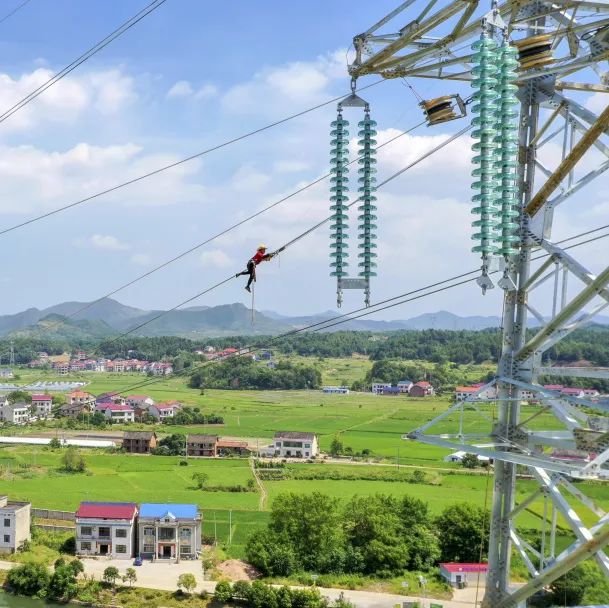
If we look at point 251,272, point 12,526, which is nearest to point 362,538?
point 12,526

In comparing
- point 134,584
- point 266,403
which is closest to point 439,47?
point 134,584

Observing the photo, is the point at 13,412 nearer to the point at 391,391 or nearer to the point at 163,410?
the point at 163,410

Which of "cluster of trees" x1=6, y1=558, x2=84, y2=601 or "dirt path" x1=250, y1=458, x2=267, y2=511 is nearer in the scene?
"cluster of trees" x1=6, y1=558, x2=84, y2=601

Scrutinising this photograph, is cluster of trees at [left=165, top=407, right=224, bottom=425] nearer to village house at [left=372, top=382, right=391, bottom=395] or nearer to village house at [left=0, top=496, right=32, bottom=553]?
village house at [left=372, top=382, right=391, bottom=395]

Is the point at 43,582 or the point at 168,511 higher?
the point at 168,511

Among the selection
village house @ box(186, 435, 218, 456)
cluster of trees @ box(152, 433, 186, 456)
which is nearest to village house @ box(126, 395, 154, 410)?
cluster of trees @ box(152, 433, 186, 456)

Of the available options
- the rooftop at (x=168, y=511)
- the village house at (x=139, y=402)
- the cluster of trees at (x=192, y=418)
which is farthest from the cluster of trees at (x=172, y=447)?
the rooftop at (x=168, y=511)

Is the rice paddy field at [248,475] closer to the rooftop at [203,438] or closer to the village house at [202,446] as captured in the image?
the village house at [202,446]
